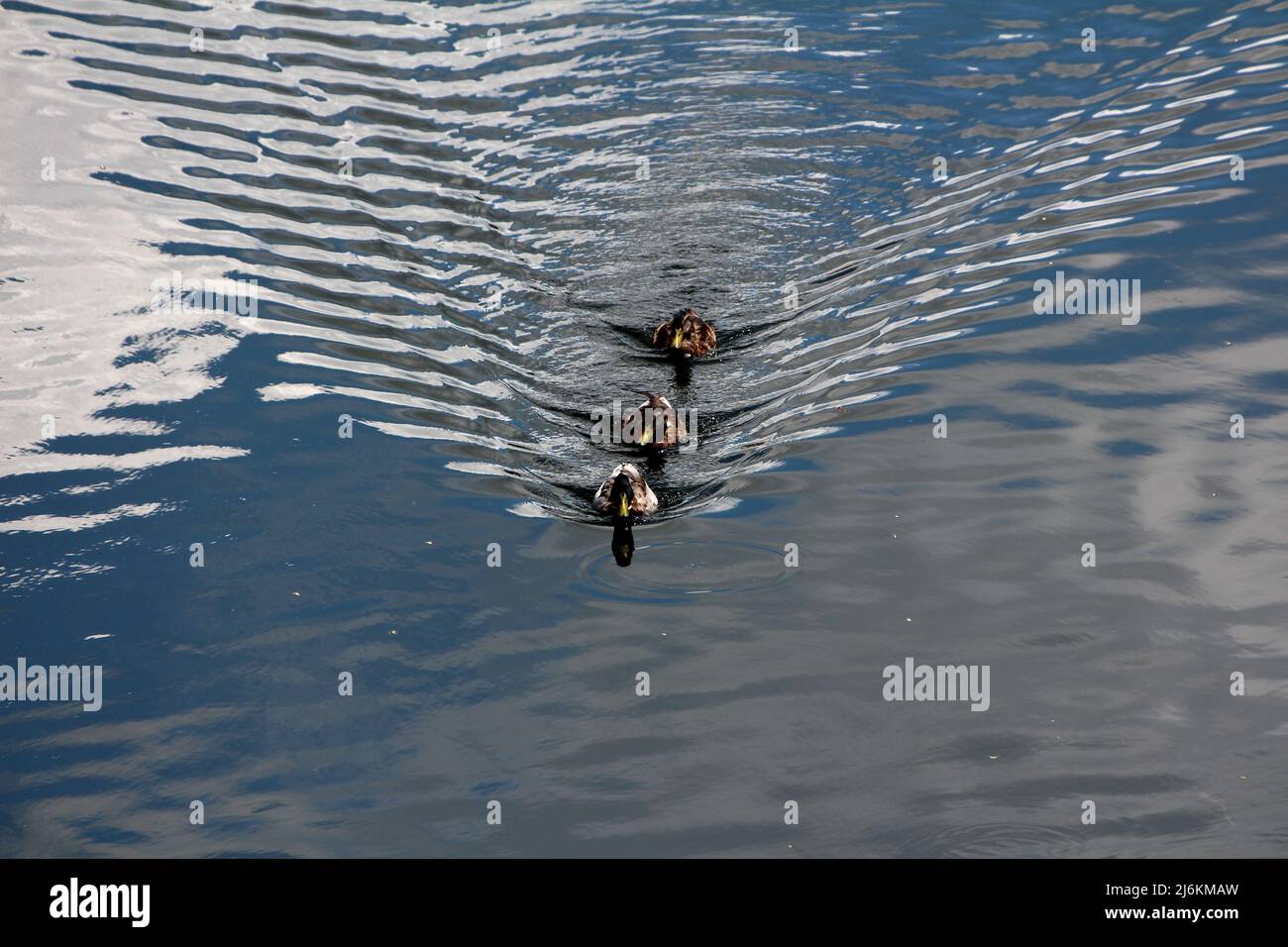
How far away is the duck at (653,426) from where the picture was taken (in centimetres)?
1562

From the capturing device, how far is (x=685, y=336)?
17.2 metres

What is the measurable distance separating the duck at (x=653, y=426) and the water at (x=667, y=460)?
371mm

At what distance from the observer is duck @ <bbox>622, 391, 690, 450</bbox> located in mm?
15625

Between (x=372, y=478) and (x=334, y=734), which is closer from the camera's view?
(x=334, y=734)

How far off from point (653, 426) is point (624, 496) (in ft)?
5.23

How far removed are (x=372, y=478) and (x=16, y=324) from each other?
22.2 feet

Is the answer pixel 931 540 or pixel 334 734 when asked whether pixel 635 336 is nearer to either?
pixel 931 540

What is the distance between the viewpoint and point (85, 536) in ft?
49.3

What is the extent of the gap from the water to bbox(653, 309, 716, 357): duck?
1.02 feet
